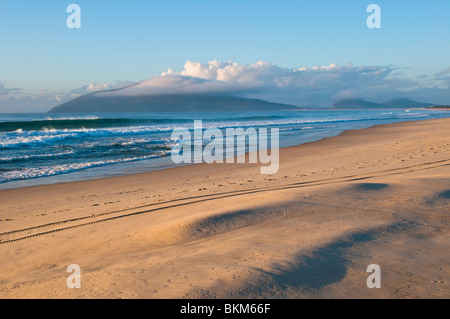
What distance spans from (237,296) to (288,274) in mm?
639

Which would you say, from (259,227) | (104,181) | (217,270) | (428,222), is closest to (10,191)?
(104,181)

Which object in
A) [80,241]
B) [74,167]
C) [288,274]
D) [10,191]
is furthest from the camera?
[74,167]

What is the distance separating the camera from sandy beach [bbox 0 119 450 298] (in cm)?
342

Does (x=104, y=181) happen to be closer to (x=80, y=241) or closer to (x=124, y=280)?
(x=80, y=241)

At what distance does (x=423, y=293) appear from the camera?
11.0 ft

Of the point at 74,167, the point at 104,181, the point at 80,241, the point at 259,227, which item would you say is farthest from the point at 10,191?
the point at 259,227

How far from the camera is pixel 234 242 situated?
185 inches

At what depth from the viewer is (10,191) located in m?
10.0

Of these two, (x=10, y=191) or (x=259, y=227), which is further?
(x=10, y=191)

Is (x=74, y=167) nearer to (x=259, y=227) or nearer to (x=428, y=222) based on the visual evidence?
(x=259, y=227)

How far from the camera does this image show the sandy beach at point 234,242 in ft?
11.2
